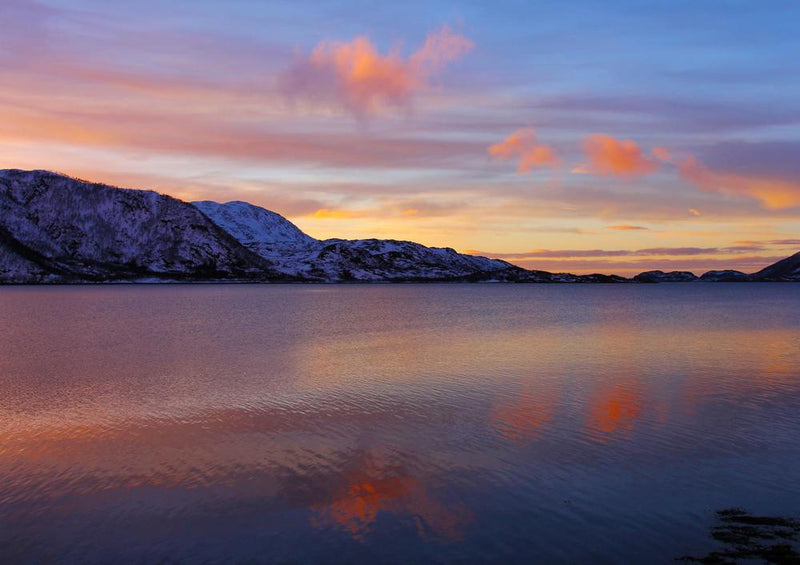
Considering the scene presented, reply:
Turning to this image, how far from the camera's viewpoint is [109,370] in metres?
37.0

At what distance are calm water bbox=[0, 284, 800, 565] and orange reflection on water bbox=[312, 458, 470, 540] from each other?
0.23 feet

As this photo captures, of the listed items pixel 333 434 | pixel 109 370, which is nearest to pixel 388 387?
pixel 333 434

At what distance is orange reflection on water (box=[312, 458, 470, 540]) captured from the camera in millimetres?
13539

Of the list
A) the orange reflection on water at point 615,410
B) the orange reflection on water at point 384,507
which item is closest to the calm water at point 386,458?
the orange reflection on water at point 384,507

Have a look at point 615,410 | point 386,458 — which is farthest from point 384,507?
point 615,410

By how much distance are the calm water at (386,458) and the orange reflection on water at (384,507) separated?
0.07 m

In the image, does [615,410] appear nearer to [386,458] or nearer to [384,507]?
[386,458]

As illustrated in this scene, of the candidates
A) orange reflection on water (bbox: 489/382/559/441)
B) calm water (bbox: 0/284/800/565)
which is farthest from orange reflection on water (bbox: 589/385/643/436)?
orange reflection on water (bbox: 489/382/559/441)

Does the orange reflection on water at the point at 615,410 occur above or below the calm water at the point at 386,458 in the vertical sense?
above

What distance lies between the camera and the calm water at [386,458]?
505 inches

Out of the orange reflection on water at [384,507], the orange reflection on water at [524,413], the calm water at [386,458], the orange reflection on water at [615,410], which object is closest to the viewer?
the calm water at [386,458]

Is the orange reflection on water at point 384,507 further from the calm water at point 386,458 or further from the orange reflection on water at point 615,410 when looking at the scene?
the orange reflection on water at point 615,410

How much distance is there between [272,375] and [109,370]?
34.6 ft

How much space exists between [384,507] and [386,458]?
13.4 feet
